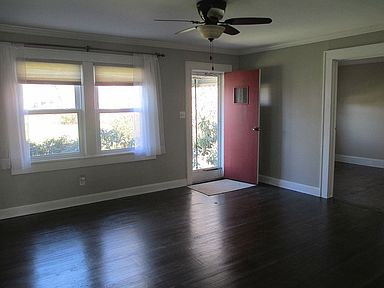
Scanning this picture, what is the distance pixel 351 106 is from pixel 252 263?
5917 mm

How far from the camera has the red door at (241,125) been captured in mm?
5520

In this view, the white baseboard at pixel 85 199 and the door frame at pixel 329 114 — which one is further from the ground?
the door frame at pixel 329 114

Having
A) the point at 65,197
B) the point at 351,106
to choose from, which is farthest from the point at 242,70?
the point at 65,197

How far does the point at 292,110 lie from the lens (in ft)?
17.2

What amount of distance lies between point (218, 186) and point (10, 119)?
10.8ft

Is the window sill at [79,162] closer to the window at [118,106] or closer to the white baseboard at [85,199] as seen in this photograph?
the window at [118,106]

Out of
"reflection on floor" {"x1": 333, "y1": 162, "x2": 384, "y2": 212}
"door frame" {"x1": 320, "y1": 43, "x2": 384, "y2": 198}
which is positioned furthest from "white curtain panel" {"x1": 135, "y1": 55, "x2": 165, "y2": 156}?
"reflection on floor" {"x1": 333, "y1": 162, "x2": 384, "y2": 212}

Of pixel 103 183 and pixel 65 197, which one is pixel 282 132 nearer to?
pixel 103 183

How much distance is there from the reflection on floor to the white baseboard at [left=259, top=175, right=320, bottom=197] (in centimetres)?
32

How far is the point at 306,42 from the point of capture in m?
4.90

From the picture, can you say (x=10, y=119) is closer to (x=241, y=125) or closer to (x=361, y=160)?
(x=241, y=125)

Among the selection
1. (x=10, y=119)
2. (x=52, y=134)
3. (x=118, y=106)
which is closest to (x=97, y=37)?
(x=118, y=106)

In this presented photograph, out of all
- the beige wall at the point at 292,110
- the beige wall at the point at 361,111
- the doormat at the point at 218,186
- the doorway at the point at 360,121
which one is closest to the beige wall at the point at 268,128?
the beige wall at the point at 292,110

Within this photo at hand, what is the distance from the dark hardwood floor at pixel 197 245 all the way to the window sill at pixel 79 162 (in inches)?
23.0
